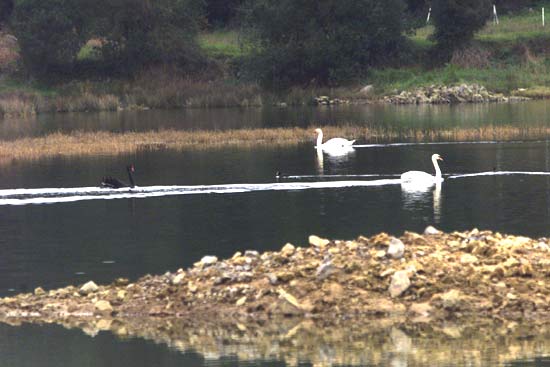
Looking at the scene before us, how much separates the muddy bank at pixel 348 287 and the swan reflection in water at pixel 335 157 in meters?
19.8

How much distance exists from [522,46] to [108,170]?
152 feet

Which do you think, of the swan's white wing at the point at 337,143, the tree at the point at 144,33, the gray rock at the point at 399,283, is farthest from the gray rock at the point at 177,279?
the tree at the point at 144,33

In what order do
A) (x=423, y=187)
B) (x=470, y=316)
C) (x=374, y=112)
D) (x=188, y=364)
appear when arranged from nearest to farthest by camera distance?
1. (x=188, y=364)
2. (x=470, y=316)
3. (x=423, y=187)
4. (x=374, y=112)

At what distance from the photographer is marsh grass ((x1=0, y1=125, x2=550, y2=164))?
172ft

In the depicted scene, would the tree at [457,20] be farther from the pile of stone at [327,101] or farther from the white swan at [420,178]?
the white swan at [420,178]

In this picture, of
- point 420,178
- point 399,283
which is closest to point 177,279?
point 399,283

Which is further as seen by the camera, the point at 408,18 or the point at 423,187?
the point at 408,18

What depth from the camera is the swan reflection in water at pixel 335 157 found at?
149 ft

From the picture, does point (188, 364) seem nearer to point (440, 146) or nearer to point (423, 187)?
point (423, 187)

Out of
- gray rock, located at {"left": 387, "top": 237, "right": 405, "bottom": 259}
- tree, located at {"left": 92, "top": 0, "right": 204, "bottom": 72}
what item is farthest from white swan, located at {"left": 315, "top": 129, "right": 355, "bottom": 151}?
tree, located at {"left": 92, "top": 0, "right": 204, "bottom": 72}

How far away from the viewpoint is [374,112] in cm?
7100

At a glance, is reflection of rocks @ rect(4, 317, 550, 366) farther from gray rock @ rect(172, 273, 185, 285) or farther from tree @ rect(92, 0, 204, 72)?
tree @ rect(92, 0, 204, 72)

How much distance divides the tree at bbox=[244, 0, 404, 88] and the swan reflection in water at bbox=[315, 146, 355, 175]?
3449cm

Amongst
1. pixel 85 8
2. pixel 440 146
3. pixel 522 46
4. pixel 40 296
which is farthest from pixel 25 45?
pixel 40 296
